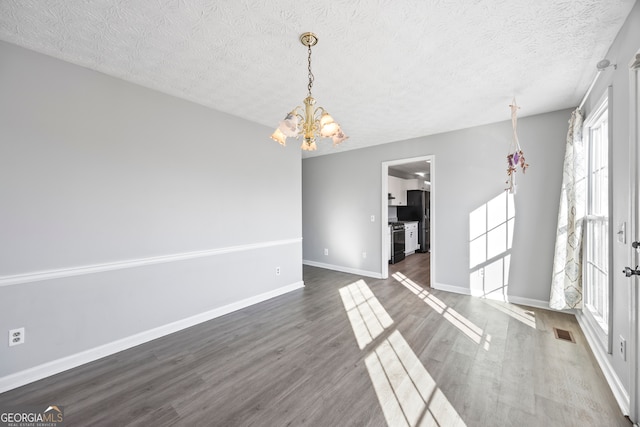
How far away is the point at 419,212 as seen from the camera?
7.64m

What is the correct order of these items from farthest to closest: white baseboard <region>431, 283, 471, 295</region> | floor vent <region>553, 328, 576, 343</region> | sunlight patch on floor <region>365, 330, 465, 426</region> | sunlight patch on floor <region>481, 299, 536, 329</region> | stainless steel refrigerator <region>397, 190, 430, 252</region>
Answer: stainless steel refrigerator <region>397, 190, 430, 252</region>
white baseboard <region>431, 283, 471, 295</region>
sunlight patch on floor <region>481, 299, 536, 329</region>
floor vent <region>553, 328, 576, 343</region>
sunlight patch on floor <region>365, 330, 465, 426</region>

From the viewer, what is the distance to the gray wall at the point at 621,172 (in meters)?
1.62

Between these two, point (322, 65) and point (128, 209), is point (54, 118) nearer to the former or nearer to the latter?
point (128, 209)

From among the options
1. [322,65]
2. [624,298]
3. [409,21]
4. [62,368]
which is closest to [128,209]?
[62,368]

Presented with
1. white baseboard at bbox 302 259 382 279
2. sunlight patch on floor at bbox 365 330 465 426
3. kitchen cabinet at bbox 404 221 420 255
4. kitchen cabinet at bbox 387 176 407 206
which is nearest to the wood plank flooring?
sunlight patch on floor at bbox 365 330 465 426

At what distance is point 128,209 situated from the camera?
8.14 ft

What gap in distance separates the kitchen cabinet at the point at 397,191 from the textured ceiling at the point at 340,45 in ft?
12.7

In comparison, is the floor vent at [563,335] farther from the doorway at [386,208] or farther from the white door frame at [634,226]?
the doorway at [386,208]

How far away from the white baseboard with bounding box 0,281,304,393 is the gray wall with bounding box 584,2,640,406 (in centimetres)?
351

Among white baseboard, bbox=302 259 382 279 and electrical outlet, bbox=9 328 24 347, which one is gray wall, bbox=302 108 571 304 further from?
electrical outlet, bbox=9 328 24 347

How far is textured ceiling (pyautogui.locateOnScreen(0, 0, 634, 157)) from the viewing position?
1.61 metres

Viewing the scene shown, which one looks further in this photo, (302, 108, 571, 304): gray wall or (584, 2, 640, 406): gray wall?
(302, 108, 571, 304): gray wall

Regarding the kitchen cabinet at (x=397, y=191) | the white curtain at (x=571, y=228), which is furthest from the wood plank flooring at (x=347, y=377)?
the kitchen cabinet at (x=397, y=191)

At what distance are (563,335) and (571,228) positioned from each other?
114cm
